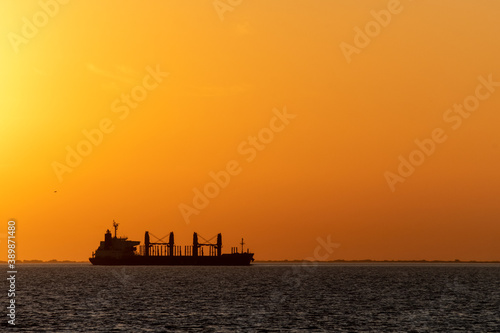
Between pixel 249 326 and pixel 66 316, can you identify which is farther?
pixel 66 316

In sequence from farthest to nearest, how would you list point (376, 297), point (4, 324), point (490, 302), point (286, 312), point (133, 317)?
point (376, 297) → point (490, 302) → point (286, 312) → point (133, 317) → point (4, 324)

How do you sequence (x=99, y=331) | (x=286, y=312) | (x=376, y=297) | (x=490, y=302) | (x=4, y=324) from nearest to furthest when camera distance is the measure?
(x=99, y=331), (x=4, y=324), (x=286, y=312), (x=490, y=302), (x=376, y=297)

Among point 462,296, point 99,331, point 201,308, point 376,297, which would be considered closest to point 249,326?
point 99,331

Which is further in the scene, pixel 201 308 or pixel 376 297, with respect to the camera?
pixel 376 297

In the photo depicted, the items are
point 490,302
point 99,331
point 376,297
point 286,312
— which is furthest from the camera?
point 376,297

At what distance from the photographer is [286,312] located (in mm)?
77125

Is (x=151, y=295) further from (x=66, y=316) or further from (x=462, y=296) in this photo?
(x=462, y=296)

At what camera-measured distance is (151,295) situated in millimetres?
104312

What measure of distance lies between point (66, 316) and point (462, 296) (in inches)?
2297

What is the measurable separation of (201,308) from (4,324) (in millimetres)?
22931

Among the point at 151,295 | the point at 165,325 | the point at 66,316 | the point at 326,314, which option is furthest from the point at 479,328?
the point at 151,295

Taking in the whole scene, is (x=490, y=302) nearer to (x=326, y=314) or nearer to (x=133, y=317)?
(x=326, y=314)

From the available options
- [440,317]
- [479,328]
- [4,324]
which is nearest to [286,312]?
[440,317]

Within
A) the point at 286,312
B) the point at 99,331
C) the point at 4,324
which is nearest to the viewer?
the point at 99,331
